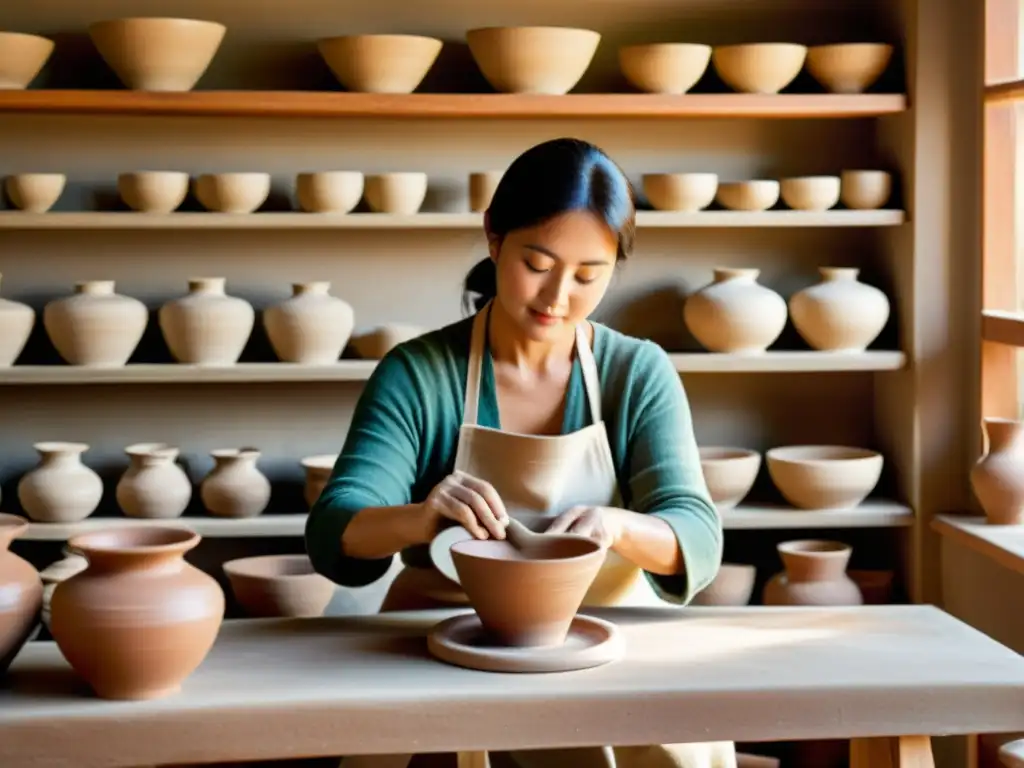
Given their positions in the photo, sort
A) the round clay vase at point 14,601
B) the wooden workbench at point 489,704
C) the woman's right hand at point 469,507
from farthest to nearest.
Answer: the woman's right hand at point 469,507 < the round clay vase at point 14,601 < the wooden workbench at point 489,704

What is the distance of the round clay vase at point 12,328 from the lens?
3619 millimetres

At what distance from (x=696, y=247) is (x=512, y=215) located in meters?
1.88

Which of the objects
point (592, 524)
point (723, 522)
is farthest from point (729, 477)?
point (592, 524)

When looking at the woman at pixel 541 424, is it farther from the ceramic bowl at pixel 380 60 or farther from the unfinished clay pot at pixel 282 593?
the ceramic bowl at pixel 380 60

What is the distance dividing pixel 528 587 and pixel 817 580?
1.95 m

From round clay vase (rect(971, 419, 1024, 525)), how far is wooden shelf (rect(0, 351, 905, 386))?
0.47 meters

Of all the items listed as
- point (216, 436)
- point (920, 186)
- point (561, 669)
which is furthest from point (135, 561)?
point (920, 186)

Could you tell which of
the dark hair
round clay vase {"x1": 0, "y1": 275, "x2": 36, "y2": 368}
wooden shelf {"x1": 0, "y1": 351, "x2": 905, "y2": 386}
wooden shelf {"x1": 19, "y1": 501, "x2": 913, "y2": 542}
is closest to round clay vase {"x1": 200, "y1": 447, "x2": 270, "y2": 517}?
wooden shelf {"x1": 19, "y1": 501, "x2": 913, "y2": 542}

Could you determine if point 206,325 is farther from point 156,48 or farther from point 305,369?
point 156,48

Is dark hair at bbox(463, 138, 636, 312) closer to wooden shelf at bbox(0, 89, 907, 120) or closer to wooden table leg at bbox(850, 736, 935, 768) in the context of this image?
wooden table leg at bbox(850, 736, 935, 768)

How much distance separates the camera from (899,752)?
5.82ft

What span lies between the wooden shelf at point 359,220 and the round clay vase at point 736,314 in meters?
0.16

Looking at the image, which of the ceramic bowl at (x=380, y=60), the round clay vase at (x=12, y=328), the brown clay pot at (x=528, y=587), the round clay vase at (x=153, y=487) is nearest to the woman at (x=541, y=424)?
the brown clay pot at (x=528, y=587)

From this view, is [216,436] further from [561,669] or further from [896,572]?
[561,669]
